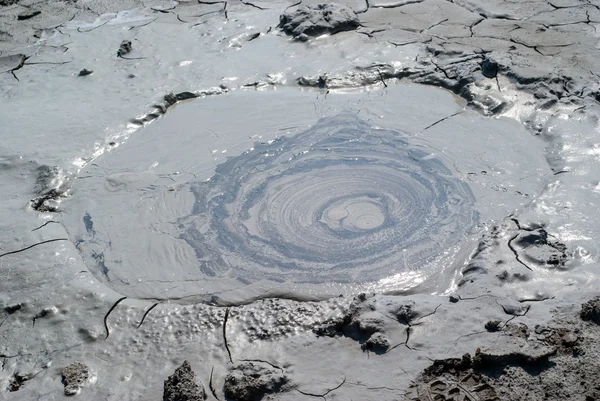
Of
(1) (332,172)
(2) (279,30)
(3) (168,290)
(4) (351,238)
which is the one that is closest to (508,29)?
(2) (279,30)

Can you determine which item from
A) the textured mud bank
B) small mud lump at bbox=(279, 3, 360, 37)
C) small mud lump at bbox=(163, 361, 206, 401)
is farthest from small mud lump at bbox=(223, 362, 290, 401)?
small mud lump at bbox=(279, 3, 360, 37)

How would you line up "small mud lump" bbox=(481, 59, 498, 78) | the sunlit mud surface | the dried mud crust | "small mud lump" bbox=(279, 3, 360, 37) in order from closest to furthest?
the dried mud crust < the sunlit mud surface < "small mud lump" bbox=(481, 59, 498, 78) < "small mud lump" bbox=(279, 3, 360, 37)

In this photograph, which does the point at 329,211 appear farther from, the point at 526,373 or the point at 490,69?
the point at 490,69

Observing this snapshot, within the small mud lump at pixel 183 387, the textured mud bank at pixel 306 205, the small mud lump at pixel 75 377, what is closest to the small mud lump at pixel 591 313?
the textured mud bank at pixel 306 205

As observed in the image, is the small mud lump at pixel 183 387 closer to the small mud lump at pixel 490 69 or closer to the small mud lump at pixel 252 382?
the small mud lump at pixel 252 382

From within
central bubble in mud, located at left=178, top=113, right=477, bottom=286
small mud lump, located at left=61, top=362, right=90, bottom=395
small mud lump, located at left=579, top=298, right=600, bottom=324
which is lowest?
small mud lump, located at left=61, top=362, right=90, bottom=395

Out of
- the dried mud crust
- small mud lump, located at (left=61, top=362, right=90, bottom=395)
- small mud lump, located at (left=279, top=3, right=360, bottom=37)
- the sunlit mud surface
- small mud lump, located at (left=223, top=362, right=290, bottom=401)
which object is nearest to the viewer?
the dried mud crust

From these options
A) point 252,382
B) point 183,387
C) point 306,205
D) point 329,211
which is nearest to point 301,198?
point 306,205

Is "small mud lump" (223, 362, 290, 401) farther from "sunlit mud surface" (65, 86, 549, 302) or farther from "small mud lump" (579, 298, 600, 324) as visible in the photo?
"small mud lump" (579, 298, 600, 324)
